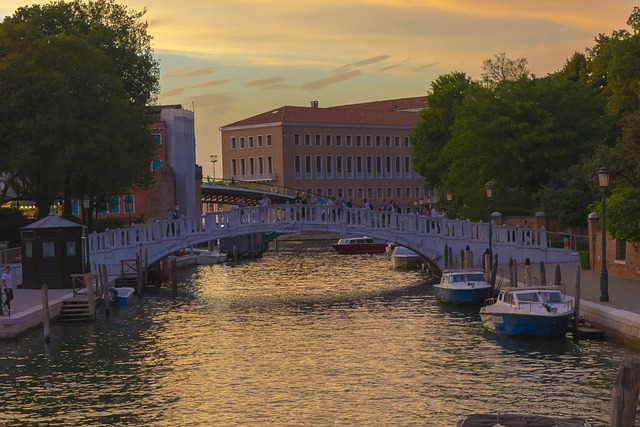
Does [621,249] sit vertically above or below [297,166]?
below

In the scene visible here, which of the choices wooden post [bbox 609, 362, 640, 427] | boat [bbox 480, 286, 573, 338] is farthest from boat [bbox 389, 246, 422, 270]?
wooden post [bbox 609, 362, 640, 427]

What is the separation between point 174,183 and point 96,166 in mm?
45964

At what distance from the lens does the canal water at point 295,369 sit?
70.9 feet

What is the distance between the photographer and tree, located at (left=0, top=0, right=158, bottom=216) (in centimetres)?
4884

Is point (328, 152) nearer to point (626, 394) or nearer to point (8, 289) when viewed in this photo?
point (8, 289)

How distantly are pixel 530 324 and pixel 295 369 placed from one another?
6.85m

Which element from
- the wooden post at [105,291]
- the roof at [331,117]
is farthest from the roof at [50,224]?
the roof at [331,117]

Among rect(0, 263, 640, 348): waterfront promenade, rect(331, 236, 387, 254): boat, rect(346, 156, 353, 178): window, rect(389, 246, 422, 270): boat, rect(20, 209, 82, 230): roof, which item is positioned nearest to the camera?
rect(0, 263, 640, 348): waterfront promenade

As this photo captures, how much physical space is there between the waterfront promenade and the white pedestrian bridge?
6541 mm

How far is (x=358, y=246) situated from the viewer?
84.1 meters

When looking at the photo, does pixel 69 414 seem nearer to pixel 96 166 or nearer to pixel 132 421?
pixel 132 421

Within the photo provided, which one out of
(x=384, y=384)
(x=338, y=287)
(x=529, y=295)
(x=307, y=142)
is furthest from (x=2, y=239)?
(x=307, y=142)

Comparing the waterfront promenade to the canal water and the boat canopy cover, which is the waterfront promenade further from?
the boat canopy cover

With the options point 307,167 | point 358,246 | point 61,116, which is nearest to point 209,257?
point 358,246
